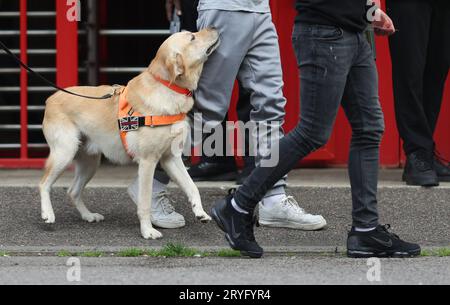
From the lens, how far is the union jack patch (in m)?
6.68

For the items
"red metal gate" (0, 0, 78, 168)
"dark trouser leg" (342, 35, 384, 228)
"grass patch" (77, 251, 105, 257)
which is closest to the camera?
"dark trouser leg" (342, 35, 384, 228)

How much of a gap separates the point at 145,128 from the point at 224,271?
1.23 m

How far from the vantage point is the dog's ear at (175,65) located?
6520 millimetres

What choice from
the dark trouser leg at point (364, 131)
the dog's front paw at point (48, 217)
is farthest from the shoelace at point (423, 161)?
the dog's front paw at point (48, 217)

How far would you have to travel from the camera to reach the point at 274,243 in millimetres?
6613

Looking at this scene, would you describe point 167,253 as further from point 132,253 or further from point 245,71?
point 245,71

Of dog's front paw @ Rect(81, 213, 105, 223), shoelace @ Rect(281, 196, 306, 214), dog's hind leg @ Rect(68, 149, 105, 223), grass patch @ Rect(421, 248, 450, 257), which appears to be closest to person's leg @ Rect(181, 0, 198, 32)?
dog's hind leg @ Rect(68, 149, 105, 223)

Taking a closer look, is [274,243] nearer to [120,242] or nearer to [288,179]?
[120,242]

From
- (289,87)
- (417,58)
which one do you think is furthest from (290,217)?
(289,87)

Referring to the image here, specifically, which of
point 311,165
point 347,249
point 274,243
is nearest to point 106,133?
point 274,243

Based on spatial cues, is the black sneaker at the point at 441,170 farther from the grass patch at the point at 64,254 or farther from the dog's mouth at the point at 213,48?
the grass patch at the point at 64,254

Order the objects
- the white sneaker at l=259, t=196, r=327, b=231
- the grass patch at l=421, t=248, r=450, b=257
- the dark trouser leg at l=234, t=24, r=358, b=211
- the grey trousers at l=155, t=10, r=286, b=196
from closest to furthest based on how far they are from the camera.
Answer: the dark trouser leg at l=234, t=24, r=358, b=211
the grass patch at l=421, t=248, r=450, b=257
the grey trousers at l=155, t=10, r=286, b=196
the white sneaker at l=259, t=196, r=327, b=231

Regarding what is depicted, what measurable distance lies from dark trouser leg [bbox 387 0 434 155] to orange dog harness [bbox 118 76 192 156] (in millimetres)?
2118

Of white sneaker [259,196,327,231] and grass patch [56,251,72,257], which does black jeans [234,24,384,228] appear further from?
grass patch [56,251,72,257]
